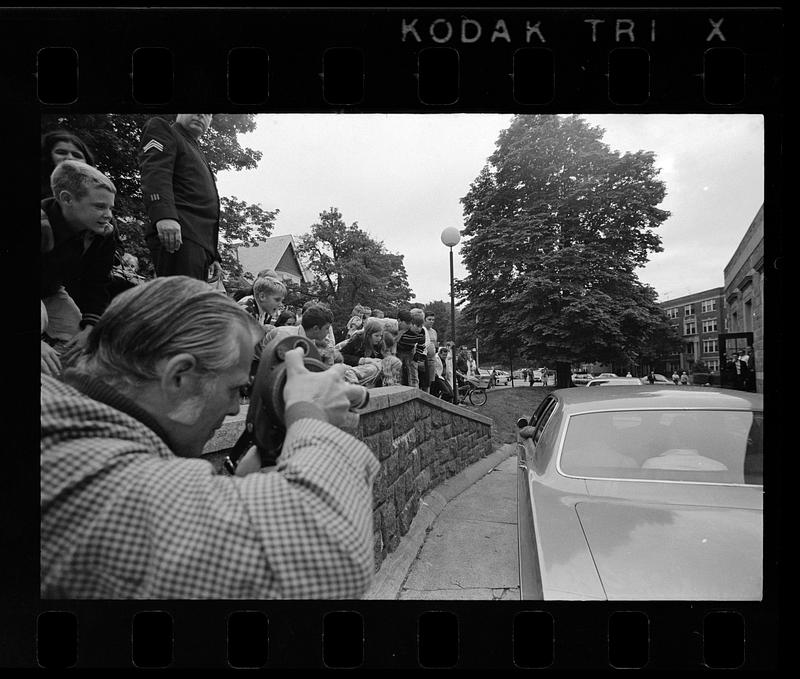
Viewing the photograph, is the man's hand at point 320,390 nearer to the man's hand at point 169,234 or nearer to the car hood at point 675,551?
the man's hand at point 169,234

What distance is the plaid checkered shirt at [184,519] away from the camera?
4.15 ft

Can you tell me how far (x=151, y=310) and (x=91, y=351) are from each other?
26 cm

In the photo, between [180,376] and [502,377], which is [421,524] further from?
[180,376]

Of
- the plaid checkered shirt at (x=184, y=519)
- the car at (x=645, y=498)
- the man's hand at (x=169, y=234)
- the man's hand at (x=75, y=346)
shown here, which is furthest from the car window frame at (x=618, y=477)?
the man's hand at (x=75, y=346)

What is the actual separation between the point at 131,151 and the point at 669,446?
110 inches

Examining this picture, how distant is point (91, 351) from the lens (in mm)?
1627

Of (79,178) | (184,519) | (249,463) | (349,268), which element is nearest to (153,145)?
(79,178)

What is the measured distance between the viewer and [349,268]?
2.10 meters

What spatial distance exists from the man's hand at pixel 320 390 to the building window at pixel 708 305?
68.2 inches
